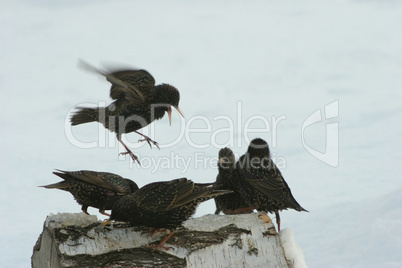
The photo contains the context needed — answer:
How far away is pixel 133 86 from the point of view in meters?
7.41

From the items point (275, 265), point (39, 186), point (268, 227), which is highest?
point (39, 186)

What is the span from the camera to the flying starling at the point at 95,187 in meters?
6.30

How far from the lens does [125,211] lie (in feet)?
18.3

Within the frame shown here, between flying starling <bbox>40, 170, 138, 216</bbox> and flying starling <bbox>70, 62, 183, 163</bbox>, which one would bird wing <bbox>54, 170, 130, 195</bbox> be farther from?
flying starling <bbox>70, 62, 183, 163</bbox>

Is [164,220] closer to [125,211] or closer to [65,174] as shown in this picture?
[125,211]

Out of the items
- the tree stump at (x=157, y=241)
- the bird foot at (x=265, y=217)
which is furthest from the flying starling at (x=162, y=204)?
the bird foot at (x=265, y=217)

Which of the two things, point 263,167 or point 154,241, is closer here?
point 154,241

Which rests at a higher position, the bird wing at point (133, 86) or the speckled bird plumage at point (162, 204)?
the bird wing at point (133, 86)

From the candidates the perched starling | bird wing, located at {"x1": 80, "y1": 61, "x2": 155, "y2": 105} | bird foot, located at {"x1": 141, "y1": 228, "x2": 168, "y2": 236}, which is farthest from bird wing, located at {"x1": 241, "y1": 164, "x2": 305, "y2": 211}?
bird wing, located at {"x1": 80, "y1": 61, "x2": 155, "y2": 105}

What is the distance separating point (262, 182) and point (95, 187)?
7.35ft

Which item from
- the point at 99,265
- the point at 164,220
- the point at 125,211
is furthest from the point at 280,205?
the point at 99,265

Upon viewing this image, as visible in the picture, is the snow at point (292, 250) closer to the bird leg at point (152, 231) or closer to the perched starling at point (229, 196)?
the perched starling at point (229, 196)

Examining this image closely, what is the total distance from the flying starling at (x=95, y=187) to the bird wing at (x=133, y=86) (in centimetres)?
147

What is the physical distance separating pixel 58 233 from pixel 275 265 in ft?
8.34
